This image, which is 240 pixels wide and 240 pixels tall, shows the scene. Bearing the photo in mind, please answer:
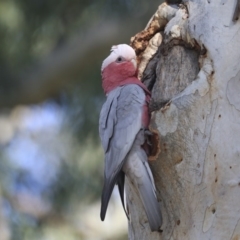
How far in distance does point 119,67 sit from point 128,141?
0.33 metres

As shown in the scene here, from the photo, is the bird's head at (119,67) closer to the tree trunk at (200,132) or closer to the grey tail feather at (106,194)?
the tree trunk at (200,132)

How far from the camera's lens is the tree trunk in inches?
70.4

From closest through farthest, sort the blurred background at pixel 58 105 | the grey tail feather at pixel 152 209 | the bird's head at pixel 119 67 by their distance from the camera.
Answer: the grey tail feather at pixel 152 209, the bird's head at pixel 119 67, the blurred background at pixel 58 105

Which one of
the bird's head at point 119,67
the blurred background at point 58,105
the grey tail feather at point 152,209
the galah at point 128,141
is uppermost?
the blurred background at point 58,105

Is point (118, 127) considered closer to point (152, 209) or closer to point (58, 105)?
point (152, 209)

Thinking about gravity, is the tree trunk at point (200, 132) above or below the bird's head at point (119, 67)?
below

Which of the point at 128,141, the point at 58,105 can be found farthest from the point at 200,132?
the point at 58,105

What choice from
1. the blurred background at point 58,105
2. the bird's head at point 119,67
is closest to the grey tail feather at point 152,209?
the bird's head at point 119,67

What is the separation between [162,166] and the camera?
1872 millimetres

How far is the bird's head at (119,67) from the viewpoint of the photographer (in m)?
2.13

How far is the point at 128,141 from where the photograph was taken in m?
1.88

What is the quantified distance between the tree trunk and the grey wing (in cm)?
5

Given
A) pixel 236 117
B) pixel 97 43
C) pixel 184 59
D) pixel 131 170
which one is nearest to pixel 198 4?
pixel 184 59

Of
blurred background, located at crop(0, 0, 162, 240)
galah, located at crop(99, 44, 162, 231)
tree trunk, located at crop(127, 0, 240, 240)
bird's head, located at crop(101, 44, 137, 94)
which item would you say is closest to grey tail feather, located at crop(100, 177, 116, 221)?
galah, located at crop(99, 44, 162, 231)
